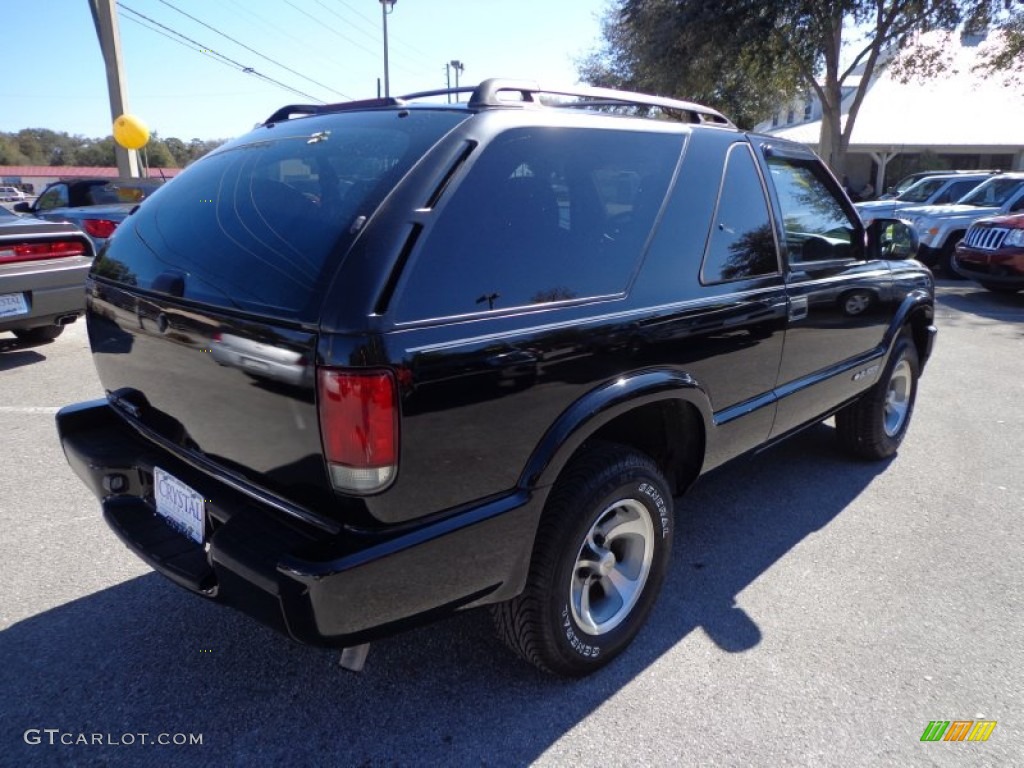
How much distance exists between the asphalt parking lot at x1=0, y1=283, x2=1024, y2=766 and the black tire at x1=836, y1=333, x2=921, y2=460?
0.58 meters

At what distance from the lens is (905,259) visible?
4.09 metres

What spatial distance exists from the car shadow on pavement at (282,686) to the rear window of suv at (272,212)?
4.24 ft

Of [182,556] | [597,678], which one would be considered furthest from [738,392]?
[182,556]

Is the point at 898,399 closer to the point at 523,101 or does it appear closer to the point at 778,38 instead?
the point at 523,101

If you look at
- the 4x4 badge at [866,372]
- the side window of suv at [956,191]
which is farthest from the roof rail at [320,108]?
the side window of suv at [956,191]

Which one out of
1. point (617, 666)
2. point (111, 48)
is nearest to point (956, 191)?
point (617, 666)

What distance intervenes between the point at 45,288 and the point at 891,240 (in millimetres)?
6221

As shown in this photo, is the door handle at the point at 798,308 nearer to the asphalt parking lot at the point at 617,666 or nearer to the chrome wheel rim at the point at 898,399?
the asphalt parking lot at the point at 617,666

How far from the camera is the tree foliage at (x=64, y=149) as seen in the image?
81.4 m

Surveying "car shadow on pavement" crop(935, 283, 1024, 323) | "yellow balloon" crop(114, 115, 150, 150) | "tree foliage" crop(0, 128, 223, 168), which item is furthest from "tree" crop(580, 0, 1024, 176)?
"tree foliage" crop(0, 128, 223, 168)

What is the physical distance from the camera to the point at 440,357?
1.79 meters

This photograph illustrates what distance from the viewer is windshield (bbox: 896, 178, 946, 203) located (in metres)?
14.5

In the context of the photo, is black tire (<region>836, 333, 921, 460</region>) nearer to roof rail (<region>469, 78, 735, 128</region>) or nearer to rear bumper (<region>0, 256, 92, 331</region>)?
roof rail (<region>469, 78, 735, 128</region>)

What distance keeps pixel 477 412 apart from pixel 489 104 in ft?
3.37
